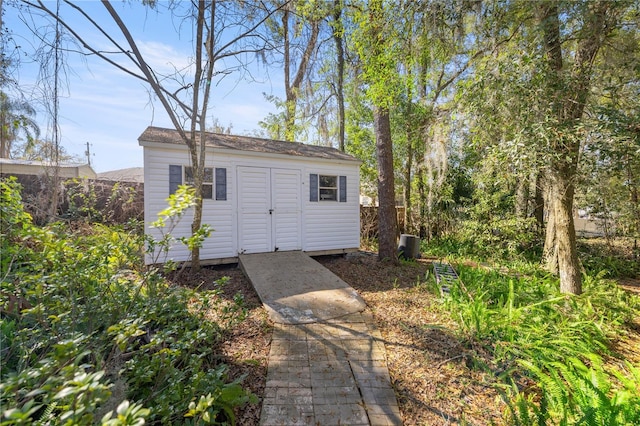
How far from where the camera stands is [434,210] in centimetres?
941

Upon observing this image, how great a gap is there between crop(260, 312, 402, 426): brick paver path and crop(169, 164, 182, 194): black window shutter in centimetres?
364

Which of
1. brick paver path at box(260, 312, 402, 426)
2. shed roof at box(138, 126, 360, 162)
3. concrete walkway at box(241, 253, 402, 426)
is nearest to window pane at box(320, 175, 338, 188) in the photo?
shed roof at box(138, 126, 360, 162)

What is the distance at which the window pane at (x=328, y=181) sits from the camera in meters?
7.29

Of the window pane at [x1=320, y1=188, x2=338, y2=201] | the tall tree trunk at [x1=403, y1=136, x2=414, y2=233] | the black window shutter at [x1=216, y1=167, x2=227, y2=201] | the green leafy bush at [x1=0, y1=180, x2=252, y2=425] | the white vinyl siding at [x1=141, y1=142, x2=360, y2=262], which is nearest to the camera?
the green leafy bush at [x1=0, y1=180, x2=252, y2=425]

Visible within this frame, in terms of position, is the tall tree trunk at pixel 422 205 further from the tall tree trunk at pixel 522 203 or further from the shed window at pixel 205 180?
the shed window at pixel 205 180

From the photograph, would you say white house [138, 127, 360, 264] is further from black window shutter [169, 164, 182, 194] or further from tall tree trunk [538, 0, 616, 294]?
tall tree trunk [538, 0, 616, 294]

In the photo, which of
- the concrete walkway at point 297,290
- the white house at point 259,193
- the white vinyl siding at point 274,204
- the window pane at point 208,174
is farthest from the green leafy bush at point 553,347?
the window pane at point 208,174

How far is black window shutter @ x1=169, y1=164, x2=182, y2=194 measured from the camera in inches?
218

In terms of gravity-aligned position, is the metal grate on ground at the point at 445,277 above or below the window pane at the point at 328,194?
below

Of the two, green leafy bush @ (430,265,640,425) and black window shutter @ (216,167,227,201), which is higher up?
black window shutter @ (216,167,227,201)

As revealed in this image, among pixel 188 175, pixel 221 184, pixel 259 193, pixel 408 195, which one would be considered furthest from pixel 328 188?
pixel 408 195

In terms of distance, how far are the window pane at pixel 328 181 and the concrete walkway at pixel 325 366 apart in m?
3.45

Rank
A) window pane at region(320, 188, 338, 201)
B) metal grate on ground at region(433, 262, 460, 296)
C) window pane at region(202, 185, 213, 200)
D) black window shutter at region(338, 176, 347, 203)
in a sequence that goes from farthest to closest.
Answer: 1. black window shutter at region(338, 176, 347, 203)
2. window pane at region(320, 188, 338, 201)
3. window pane at region(202, 185, 213, 200)
4. metal grate on ground at region(433, 262, 460, 296)

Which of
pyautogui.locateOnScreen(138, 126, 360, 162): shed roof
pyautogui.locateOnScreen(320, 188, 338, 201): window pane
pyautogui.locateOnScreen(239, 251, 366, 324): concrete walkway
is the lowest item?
pyautogui.locateOnScreen(239, 251, 366, 324): concrete walkway
